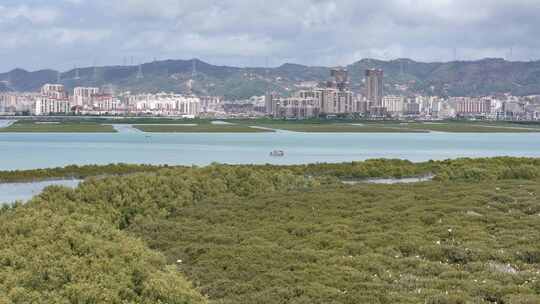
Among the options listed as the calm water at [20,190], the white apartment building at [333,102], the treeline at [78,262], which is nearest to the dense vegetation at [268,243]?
the treeline at [78,262]

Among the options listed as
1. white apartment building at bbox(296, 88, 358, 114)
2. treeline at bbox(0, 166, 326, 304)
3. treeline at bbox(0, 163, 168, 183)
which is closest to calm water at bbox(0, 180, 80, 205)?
treeline at bbox(0, 163, 168, 183)

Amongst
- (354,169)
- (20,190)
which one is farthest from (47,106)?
(20,190)

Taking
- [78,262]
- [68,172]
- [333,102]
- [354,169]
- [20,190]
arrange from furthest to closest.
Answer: [333,102] → [68,172] → [354,169] → [20,190] → [78,262]

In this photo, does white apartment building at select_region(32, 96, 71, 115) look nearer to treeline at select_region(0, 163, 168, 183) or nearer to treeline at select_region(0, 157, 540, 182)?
treeline at select_region(0, 163, 168, 183)

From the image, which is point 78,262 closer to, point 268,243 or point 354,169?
point 268,243

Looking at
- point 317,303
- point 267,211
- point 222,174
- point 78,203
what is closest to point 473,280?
point 317,303
